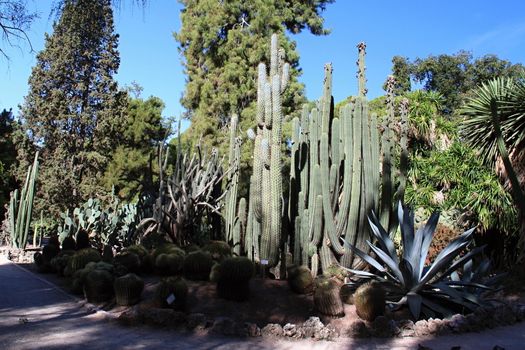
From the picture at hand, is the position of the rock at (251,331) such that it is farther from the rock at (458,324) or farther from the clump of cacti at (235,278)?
the rock at (458,324)

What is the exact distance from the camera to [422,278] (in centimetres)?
732

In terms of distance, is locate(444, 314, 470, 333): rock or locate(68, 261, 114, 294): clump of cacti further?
locate(68, 261, 114, 294): clump of cacti

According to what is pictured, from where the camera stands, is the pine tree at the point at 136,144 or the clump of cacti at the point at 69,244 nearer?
the clump of cacti at the point at 69,244

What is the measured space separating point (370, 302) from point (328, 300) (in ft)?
2.17

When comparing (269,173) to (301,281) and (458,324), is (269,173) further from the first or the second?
(458,324)

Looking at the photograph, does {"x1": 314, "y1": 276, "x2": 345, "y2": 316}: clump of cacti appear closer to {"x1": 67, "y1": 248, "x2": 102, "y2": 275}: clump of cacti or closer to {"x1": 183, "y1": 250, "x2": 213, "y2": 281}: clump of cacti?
{"x1": 183, "y1": 250, "x2": 213, "y2": 281}: clump of cacti

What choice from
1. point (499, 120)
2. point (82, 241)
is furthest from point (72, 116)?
point (499, 120)

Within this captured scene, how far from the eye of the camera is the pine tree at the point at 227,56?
22.1 metres

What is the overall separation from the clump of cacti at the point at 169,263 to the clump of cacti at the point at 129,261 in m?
0.49

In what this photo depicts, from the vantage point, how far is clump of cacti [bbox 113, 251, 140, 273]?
9.07 m

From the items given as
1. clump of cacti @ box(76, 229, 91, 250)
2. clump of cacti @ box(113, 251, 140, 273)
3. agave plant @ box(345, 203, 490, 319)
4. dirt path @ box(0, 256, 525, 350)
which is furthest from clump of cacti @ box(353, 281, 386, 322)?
clump of cacti @ box(76, 229, 91, 250)

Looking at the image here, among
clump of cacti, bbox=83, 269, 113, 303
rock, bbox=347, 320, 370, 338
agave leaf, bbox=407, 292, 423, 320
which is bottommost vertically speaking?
rock, bbox=347, 320, 370, 338

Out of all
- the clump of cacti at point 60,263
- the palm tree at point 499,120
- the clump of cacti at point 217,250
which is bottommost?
the clump of cacti at point 60,263

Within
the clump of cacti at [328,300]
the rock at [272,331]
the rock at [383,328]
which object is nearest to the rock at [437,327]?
the rock at [383,328]
